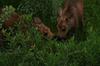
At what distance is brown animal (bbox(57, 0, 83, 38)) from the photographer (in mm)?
2533

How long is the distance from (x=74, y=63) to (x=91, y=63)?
0.12 metres

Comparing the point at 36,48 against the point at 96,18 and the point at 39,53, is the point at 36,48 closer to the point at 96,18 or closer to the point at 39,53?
the point at 39,53

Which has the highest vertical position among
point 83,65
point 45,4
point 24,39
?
point 45,4

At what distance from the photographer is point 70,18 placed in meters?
2.54

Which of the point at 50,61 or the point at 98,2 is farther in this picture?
the point at 98,2

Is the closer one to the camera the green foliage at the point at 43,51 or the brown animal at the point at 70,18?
the green foliage at the point at 43,51

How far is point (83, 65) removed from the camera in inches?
80.4

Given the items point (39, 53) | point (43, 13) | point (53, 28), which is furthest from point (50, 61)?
point (43, 13)

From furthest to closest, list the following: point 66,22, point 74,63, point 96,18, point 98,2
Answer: point 98,2
point 96,18
point 66,22
point 74,63

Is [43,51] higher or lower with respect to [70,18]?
lower

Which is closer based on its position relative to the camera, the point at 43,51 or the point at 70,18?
the point at 43,51

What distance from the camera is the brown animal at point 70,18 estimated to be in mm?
2533

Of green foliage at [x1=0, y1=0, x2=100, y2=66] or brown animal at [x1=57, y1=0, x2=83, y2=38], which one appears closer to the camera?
green foliage at [x1=0, y1=0, x2=100, y2=66]

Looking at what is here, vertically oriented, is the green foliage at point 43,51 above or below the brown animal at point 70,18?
below
